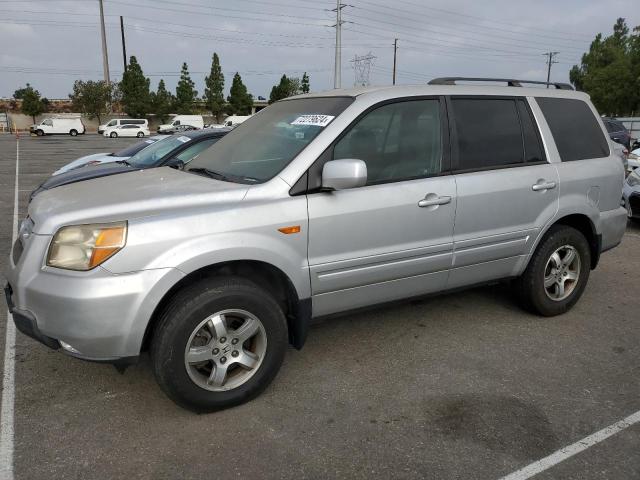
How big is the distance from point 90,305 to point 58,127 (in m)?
48.6

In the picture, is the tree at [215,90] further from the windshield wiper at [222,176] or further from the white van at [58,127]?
the windshield wiper at [222,176]

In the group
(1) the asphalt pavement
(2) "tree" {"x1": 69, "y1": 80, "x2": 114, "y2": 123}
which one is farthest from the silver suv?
(2) "tree" {"x1": 69, "y1": 80, "x2": 114, "y2": 123}

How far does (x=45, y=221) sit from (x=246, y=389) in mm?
1408

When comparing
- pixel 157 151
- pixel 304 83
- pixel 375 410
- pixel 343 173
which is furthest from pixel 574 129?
pixel 304 83

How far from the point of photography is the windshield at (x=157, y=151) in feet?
23.3

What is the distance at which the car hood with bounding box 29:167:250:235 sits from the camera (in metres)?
2.70

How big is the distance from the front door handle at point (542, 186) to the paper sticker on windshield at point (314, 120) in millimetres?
1684

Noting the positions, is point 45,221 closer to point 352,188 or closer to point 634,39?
point 352,188

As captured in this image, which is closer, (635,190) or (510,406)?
(510,406)

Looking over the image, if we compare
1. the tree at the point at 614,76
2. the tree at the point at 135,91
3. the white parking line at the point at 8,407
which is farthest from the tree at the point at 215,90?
the white parking line at the point at 8,407

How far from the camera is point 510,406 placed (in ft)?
9.96

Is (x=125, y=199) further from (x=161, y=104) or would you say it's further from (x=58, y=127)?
(x=161, y=104)

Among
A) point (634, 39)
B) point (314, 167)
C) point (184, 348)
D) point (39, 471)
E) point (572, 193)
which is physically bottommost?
point (39, 471)

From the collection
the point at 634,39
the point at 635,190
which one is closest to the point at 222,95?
the point at 634,39
